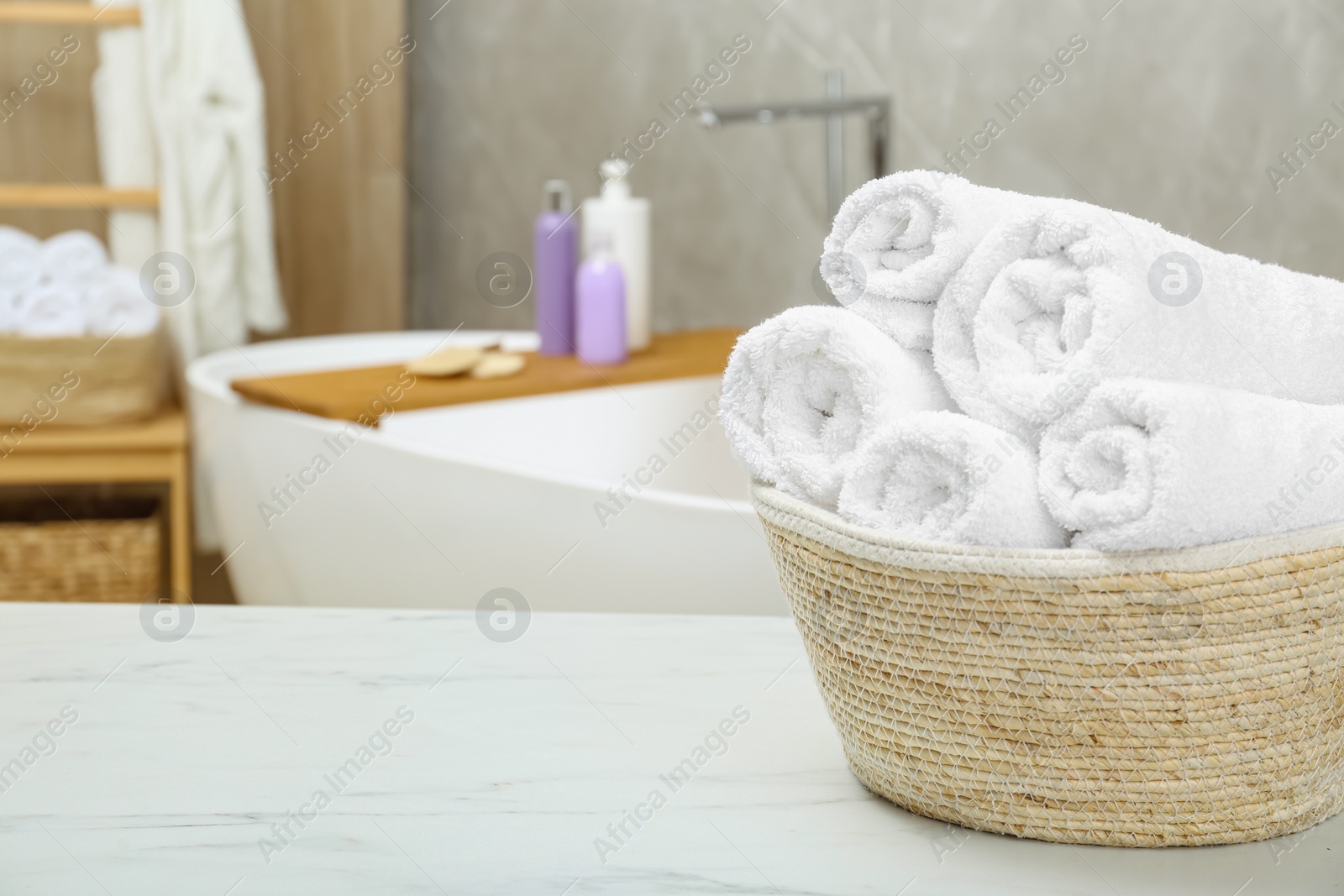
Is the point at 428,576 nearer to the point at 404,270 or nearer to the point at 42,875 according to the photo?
the point at 42,875

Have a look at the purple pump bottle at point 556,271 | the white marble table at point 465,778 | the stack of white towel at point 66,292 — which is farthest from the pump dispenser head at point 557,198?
the white marble table at point 465,778

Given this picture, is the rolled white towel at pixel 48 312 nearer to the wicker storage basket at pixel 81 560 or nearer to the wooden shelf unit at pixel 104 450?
the wooden shelf unit at pixel 104 450

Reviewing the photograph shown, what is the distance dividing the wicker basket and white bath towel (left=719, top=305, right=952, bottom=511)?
2 cm

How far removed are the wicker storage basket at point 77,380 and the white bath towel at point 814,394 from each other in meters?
1.84

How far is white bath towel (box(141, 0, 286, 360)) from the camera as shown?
2273 millimetres

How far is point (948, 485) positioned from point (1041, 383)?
5cm

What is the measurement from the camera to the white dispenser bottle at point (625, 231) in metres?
2.10

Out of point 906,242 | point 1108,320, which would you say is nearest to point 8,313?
point 906,242

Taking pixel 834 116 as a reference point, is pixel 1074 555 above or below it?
below

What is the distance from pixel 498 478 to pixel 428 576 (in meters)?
0.18

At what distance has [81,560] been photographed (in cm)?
214

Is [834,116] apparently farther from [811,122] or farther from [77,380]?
[77,380]

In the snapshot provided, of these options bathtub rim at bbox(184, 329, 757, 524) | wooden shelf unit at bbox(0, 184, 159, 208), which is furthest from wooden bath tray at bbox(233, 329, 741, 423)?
wooden shelf unit at bbox(0, 184, 159, 208)

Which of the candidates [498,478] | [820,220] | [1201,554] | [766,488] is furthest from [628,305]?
[1201,554]
